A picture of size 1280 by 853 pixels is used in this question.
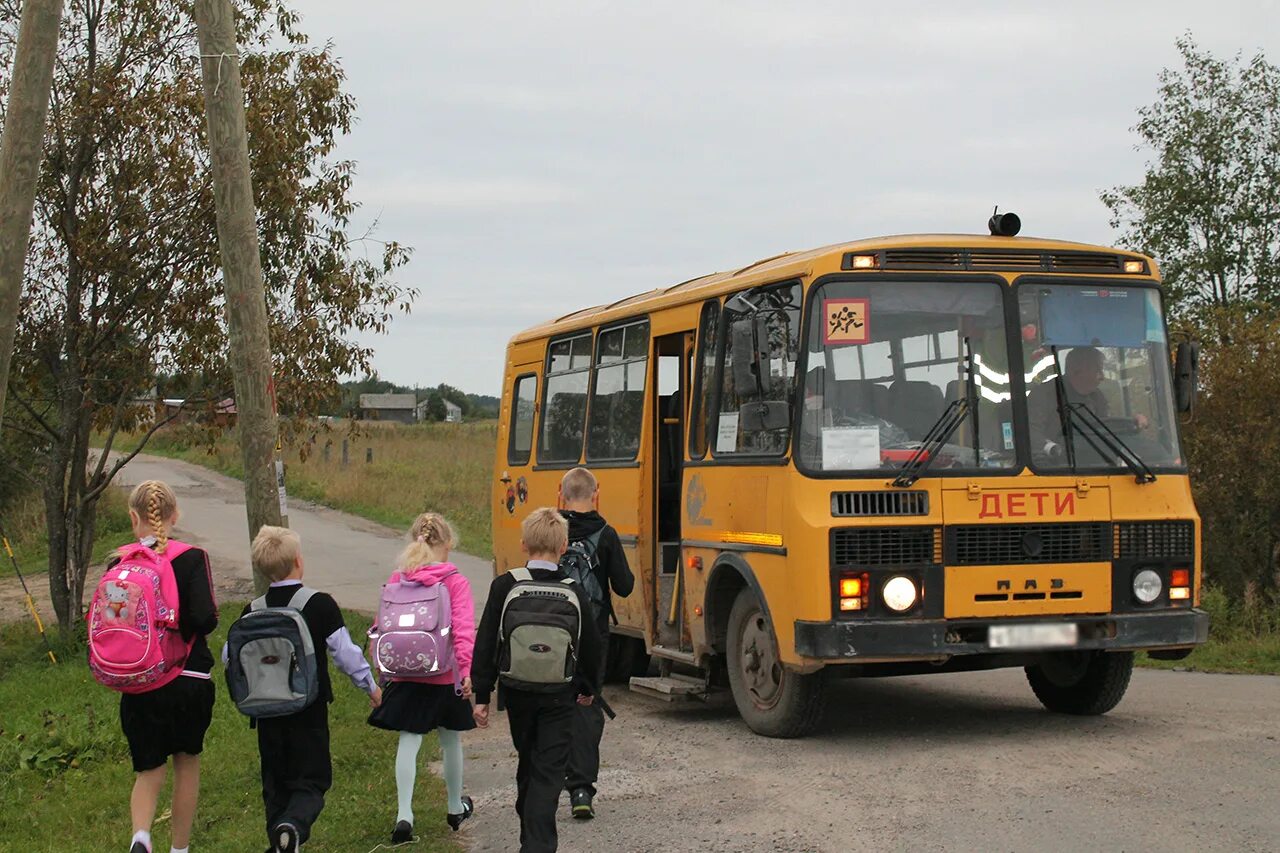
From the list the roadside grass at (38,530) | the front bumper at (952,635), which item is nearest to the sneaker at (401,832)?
the front bumper at (952,635)

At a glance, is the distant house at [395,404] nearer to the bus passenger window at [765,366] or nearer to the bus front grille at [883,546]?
the bus passenger window at [765,366]

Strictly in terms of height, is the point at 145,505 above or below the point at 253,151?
below

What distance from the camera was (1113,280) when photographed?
9805 mm

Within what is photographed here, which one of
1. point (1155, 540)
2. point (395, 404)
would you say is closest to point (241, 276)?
point (1155, 540)

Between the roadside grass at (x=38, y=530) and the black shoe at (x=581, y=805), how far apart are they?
63.4ft

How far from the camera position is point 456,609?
7715mm

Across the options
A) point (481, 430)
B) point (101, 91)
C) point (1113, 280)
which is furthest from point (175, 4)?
point (481, 430)

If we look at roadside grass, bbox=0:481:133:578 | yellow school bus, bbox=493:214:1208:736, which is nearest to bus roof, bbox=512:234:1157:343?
yellow school bus, bbox=493:214:1208:736

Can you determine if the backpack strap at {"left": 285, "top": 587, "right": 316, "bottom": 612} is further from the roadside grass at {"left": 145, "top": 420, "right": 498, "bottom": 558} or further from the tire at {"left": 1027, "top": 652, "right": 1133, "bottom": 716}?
the roadside grass at {"left": 145, "top": 420, "right": 498, "bottom": 558}

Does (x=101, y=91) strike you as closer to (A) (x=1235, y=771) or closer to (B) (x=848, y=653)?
(B) (x=848, y=653)

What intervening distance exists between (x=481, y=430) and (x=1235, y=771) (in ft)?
196

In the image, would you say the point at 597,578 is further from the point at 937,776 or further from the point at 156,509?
the point at 156,509

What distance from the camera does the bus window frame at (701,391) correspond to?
10844mm

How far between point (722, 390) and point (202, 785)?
402 cm
